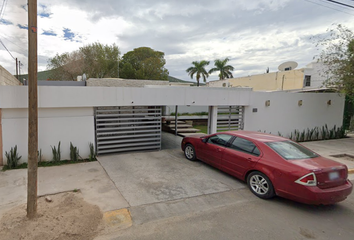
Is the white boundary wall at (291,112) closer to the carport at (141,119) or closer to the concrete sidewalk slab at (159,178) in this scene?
the carport at (141,119)

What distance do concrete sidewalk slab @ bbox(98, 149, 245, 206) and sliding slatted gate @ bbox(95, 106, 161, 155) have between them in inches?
18.5

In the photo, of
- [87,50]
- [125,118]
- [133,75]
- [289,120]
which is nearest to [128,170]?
[125,118]

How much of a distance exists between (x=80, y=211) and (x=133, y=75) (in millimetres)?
30054

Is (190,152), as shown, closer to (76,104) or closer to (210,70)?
(76,104)

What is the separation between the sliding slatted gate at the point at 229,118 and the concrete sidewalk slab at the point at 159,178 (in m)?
3.19

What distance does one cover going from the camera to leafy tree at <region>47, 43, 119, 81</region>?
30938mm

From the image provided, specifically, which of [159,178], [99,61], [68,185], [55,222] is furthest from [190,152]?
[99,61]

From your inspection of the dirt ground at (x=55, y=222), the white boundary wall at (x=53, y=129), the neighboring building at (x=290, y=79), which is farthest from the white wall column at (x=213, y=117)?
the neighboring building at (x=290, y=79)

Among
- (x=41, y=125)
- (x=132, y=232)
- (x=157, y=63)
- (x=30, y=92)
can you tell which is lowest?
(x=132, y=232)

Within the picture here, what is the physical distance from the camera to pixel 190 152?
7.79 m

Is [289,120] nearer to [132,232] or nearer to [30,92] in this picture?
[132,232]

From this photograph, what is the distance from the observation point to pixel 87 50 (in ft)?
105

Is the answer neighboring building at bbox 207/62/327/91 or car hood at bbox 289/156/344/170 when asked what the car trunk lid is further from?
neighboring building at bbox 207/62/327/91

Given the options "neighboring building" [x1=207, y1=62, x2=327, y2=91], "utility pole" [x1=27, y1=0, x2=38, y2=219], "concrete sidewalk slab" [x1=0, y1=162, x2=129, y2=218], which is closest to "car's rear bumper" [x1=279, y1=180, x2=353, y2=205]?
"concrete sidewalk slab" [x1=0, y1=162, x2=129, y2=218]
